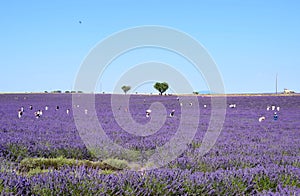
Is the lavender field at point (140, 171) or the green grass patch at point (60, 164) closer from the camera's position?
the lavender field at point (140, 171)

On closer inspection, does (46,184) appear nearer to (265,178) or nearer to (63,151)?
(265,178)

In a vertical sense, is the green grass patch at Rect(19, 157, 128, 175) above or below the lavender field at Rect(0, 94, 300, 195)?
below

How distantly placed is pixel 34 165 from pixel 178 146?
2826 millimetres

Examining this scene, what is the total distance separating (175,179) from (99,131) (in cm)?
597

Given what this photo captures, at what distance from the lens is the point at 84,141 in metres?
8.05

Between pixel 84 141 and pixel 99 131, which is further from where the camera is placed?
pixel 99 131

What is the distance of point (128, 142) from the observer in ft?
27.5

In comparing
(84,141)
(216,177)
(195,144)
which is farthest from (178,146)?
(216,177)

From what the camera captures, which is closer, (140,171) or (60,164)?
(140,171)

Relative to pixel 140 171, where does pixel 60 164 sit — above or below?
below

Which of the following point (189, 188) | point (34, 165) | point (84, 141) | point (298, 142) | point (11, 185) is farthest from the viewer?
point (298, 142)

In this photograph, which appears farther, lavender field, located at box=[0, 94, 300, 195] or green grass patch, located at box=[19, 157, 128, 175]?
green grass patch, located at box=[19, 157, 128, 175]

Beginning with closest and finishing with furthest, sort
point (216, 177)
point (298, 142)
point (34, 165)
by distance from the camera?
point (216, 177), point (34, 165), point (298, 142)

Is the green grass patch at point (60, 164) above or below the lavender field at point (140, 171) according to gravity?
below
